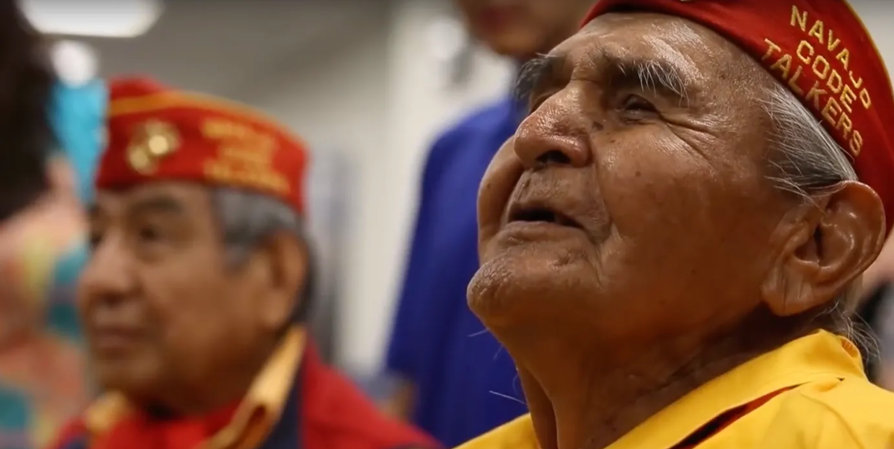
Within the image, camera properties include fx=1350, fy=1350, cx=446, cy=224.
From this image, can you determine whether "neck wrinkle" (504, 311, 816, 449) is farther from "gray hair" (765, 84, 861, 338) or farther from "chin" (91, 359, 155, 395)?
"chin" (91, 359, 155, 395)

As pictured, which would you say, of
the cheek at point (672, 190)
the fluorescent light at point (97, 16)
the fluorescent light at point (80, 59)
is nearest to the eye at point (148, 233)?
the cheek at point (672, 190)

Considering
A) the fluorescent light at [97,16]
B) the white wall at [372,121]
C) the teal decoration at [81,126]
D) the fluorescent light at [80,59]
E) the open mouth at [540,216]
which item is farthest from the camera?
the fluorescent light at [80,59]

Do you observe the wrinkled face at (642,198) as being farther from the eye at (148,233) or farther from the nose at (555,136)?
the eye at (148,233)

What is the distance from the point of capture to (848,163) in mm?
1032

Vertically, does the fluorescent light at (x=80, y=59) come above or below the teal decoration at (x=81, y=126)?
below

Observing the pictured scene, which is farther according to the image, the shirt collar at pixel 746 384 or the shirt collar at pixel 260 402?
the shirt collar at pixel 260 402

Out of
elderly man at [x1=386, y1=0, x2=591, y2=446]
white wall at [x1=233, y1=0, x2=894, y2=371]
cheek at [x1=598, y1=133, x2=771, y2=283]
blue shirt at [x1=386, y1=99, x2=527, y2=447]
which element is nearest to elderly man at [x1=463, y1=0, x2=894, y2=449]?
cheek at [x1=598, y1=133, x2=771, y2=283]

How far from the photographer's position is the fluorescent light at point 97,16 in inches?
207

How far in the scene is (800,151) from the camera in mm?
999

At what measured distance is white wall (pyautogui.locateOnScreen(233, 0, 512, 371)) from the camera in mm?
4688

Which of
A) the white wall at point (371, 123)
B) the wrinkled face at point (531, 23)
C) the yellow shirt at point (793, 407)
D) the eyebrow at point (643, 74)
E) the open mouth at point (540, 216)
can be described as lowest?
the white wall at point (371, 123)

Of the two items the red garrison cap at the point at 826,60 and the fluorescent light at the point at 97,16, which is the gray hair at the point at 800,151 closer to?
Answer: the red garrison cap at the point at 826,60

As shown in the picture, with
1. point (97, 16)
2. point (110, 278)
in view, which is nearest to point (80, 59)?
point (97, 16)

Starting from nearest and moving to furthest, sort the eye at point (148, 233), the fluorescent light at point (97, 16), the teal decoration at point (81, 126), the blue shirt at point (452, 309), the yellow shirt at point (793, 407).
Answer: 1. the yellow shirt at point (793, 407)
2. the blue shirt at point (452, 309)
3. the eye at point (148, 233)
4. the teal decoration at point (81, 126)
5. the fluorescent light at point (97, 16)
